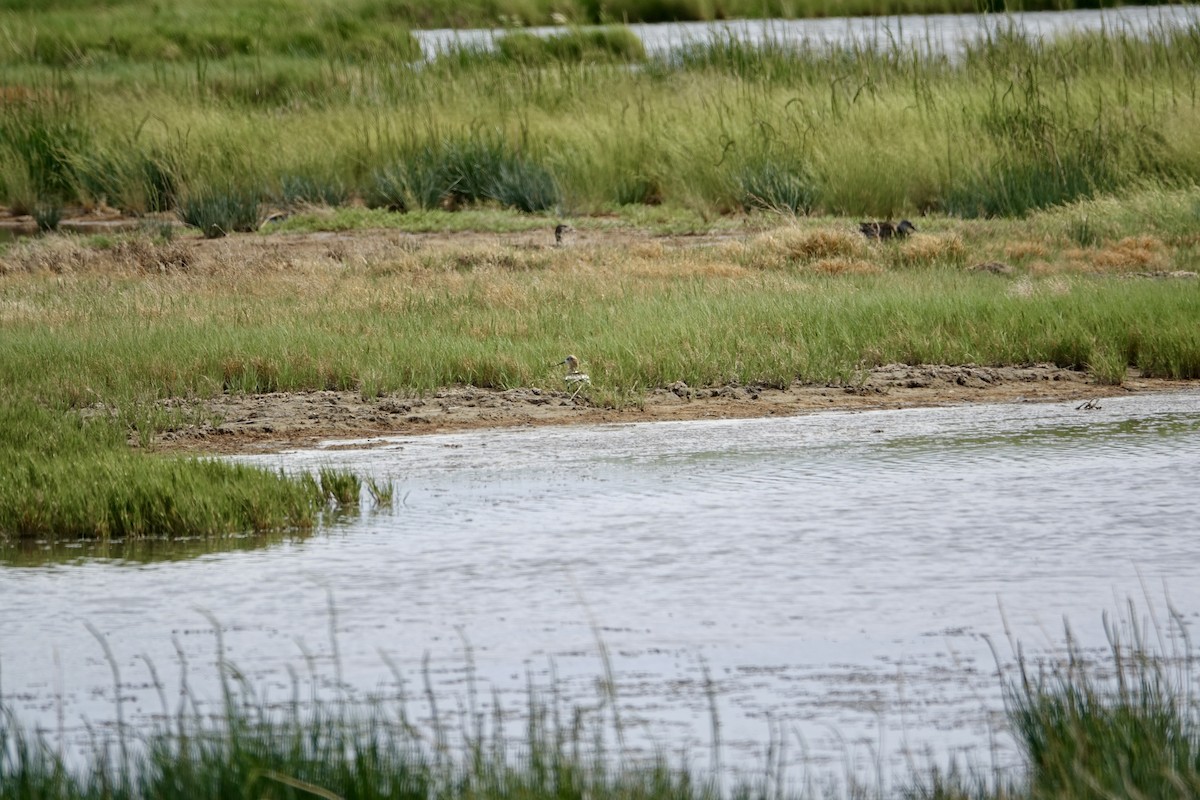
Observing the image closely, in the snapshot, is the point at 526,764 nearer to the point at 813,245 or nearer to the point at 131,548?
the point at 131,548

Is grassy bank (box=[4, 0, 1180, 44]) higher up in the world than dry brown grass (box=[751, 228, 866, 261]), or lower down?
higher up

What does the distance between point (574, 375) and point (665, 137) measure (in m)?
9.99

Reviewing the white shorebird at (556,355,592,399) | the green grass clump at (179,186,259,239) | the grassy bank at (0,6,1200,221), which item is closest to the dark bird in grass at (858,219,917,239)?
the grassy bank at (0,6,1200,221)

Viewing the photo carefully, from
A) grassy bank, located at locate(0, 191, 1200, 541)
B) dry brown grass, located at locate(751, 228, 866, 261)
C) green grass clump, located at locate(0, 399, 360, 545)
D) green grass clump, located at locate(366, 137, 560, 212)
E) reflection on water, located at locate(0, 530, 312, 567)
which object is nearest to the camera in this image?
reflection on water, located at locate(0, 530, 312, 567)

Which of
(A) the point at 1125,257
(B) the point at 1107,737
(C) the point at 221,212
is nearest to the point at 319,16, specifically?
(C) the point at 221,212

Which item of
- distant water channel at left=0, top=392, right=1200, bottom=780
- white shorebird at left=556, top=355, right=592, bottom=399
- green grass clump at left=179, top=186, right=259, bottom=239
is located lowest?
distant water channel at left=0, top=392, right=1200, bottom=780

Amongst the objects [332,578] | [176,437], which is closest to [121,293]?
[176,437]

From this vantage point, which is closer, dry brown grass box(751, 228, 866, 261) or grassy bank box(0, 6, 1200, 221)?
dry brown grass box(751, 228, 866, 261)

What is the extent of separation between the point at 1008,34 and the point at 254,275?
1124cm

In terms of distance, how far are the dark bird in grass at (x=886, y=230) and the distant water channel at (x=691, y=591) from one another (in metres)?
6.39

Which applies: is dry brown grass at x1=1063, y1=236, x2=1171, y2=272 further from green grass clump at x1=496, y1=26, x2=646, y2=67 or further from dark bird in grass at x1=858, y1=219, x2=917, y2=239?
green grass clump at x1=496, y1=26, x2=646, y2=67

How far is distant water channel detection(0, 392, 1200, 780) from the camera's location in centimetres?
507

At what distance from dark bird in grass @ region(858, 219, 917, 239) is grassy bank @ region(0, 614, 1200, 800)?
35.3 feet

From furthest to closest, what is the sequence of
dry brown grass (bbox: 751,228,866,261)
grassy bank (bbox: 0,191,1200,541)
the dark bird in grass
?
the dark bird in grass
dry brown grass (bbox: 751,228,866,261)
grassy bank (bbox: 0,191,1200,541)
